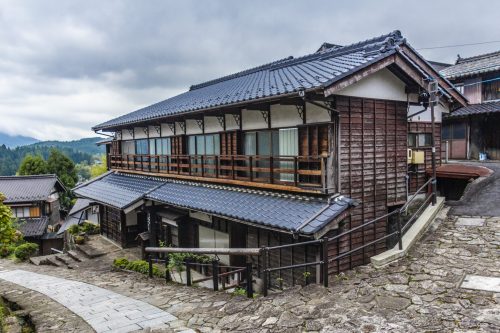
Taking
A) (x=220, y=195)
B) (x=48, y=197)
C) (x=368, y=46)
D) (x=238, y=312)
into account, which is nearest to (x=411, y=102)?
(x=368, y=46)

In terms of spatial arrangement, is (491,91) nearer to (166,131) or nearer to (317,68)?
(317,68)

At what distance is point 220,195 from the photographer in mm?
13172

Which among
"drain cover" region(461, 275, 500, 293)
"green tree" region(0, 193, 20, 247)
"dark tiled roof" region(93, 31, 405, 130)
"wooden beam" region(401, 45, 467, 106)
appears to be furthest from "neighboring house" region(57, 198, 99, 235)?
"drain cover" region(461, 275, 500, 293)

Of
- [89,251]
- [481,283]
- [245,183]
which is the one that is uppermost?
[245,183]

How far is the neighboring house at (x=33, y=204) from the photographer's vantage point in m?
38.0

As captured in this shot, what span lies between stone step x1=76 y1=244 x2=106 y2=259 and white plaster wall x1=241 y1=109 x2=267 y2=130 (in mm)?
11750

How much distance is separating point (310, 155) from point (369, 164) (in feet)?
6.44

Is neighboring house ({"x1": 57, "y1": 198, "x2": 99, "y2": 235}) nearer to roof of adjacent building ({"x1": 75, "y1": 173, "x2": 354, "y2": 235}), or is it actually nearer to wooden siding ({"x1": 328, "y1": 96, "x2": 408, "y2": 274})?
roof of adjacent building ({"x1": 75, "y1": 173, "x2": 354, "y2": 235})

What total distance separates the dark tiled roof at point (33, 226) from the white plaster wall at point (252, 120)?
1332 inches

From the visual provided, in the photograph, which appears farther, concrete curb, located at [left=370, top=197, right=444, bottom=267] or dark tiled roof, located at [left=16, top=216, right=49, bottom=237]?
dark tiled roof, located at [left=16, top=216, right=49, bottom=237]

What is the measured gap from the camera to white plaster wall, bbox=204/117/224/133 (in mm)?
14709

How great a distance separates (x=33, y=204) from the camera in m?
39.9

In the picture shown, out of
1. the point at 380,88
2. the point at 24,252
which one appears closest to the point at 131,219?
the point at 24,252

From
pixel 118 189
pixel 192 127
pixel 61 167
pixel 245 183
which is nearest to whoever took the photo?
pixel 245 183
